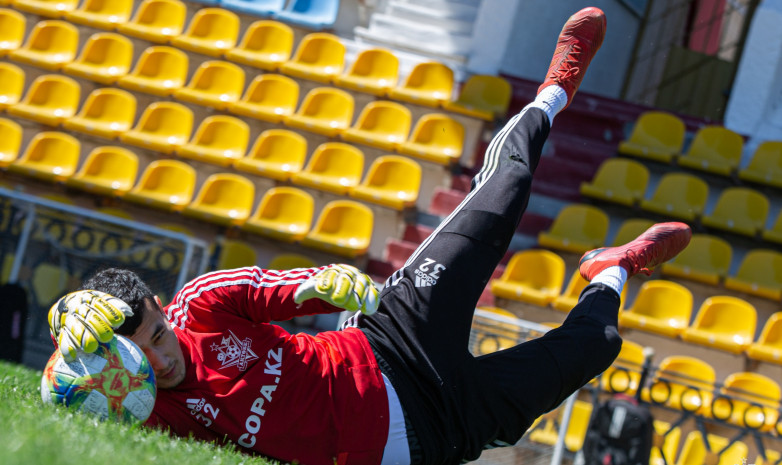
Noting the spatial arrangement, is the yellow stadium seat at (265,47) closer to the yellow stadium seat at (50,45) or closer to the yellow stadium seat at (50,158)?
the yellow stadium seat at (50,45)

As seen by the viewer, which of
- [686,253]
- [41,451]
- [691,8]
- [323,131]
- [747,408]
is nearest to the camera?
[41,451]

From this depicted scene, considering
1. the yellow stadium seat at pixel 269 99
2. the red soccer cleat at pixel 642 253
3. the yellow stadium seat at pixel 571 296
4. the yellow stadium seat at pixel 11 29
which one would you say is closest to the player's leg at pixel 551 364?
the red soccer cleat at pixel 642 253

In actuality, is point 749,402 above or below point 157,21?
below

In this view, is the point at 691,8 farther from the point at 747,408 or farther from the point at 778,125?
the point at 747,408

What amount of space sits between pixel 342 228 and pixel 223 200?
3.71 ft

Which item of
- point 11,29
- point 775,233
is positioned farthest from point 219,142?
point 775,233

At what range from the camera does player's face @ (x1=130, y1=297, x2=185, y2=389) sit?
2.84m

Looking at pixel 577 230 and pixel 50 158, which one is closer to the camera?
pixel 577 230

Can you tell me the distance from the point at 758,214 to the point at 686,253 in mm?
852

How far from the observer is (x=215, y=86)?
9078 millimetres

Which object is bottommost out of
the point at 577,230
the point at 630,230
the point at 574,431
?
the point at 574,431

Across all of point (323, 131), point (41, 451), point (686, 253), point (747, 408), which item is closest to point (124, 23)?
point (323, 131)

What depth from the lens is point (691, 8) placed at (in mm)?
12844

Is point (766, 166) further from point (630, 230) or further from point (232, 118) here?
point (232, 118)
